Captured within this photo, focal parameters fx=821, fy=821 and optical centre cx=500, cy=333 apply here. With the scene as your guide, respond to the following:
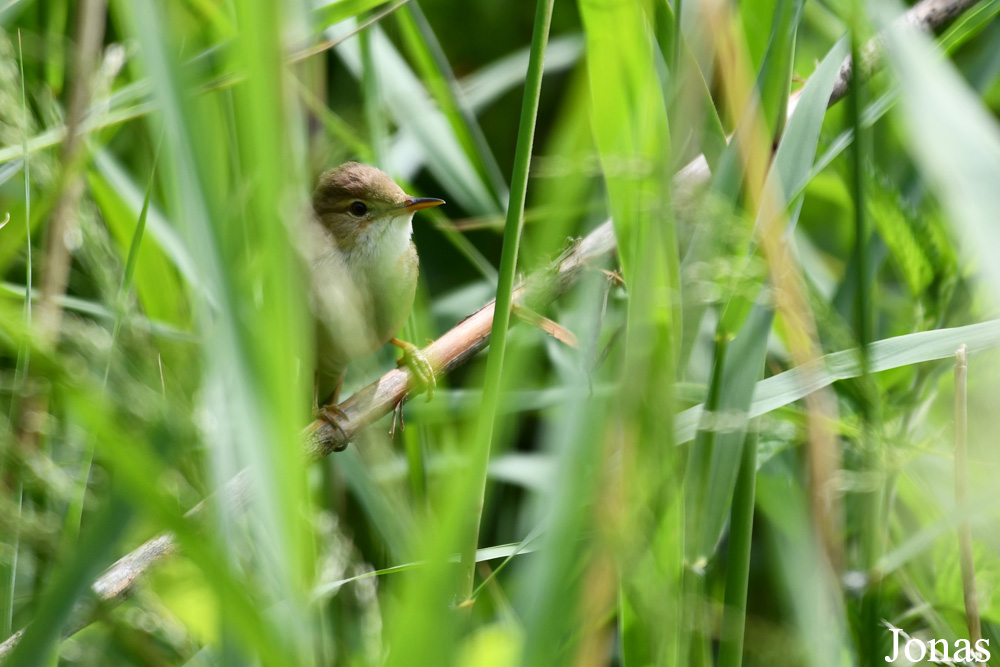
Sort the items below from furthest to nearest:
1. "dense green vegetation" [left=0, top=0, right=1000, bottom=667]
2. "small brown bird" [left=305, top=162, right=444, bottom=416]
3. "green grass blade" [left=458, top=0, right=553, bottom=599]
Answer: "small brown bird" [left=305, top=162, right=444, bottom=416], "green grass blade" [left=458, top=0, right=553, bottom=599], "dense green vegetation" [left=0, top=0, right=1000, bottom=667]

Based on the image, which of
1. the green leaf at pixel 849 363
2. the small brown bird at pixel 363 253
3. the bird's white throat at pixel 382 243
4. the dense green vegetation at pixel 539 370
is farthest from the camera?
the bird's white throat at pixel 382 243

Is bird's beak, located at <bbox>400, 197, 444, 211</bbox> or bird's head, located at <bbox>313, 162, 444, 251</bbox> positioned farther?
bird's head, located at <bbox>313, 162, 444, 251</bbox>

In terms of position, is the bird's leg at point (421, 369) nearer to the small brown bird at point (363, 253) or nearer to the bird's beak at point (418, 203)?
the small brown bird at point (363, 253)

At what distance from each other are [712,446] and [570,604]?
1.44 feet

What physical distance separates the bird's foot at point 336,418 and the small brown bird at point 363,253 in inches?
5.7

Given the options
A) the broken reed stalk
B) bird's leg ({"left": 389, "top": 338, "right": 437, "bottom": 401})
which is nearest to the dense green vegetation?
the broken reed stalk

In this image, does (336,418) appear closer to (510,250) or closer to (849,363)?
(510,250)

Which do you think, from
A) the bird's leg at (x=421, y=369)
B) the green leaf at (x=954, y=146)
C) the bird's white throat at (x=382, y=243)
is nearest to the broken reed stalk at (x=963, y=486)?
the green leaf at (x=954, y=146)

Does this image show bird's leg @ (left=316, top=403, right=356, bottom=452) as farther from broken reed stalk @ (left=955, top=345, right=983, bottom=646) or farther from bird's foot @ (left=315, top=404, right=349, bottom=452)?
broken reed stalk @ (left=955, top=345, right=983, bottom=646)

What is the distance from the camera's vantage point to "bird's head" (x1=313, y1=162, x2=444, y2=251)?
212 centimetres

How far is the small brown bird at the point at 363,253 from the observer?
6.27 feet

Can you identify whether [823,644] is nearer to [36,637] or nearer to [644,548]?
[644,548]

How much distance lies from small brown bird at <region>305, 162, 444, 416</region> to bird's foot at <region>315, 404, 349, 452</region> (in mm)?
145

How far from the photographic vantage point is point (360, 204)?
2.22 meters
